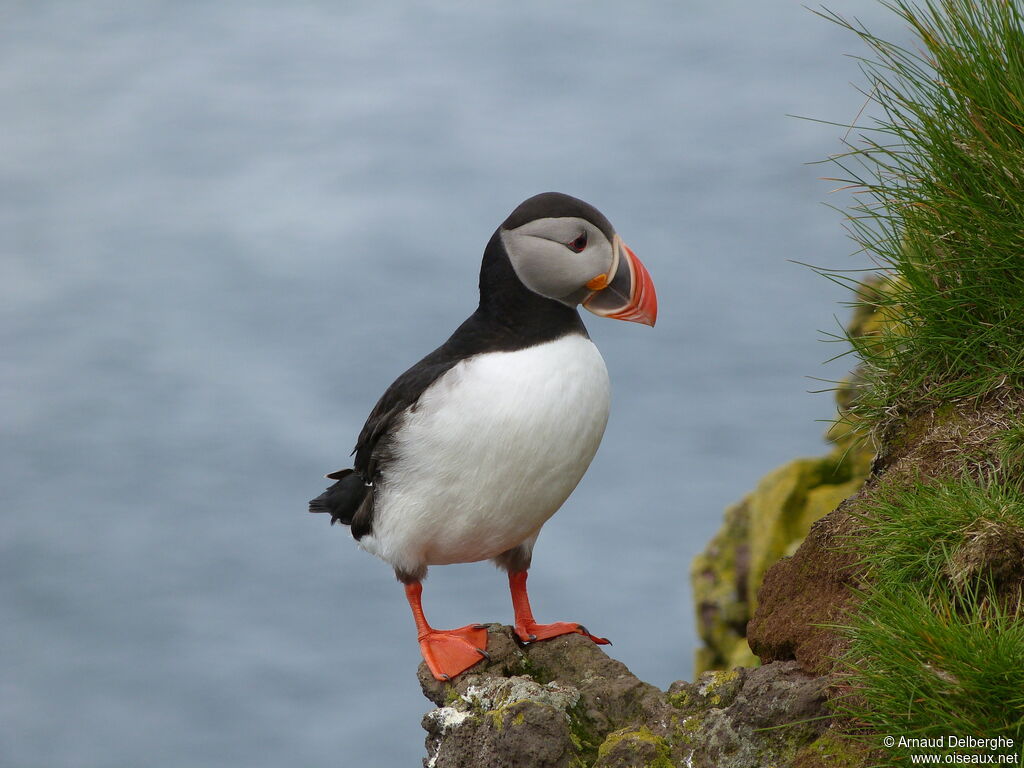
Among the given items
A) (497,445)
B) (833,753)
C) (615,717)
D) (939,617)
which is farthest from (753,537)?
(939,617)

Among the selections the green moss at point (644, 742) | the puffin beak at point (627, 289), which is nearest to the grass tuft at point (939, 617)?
the green moss at point (644, 742)

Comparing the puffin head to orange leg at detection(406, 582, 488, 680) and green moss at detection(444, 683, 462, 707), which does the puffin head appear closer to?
orange leg at detection(406, 582, 488, 680)

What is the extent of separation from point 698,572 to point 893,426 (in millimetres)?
3966

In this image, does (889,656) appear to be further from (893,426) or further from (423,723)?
(423,723)

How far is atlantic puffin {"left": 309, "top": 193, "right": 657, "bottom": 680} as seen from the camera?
17.0 ft

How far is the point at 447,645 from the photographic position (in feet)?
18.1

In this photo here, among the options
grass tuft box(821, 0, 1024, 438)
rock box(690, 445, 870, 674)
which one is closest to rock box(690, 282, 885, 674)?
rock box(690, 445, 870, 674)

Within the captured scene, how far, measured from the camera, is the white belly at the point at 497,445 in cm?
515

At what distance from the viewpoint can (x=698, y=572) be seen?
30.1ft

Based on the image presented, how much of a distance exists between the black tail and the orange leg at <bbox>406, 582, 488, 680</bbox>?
1.66 ft

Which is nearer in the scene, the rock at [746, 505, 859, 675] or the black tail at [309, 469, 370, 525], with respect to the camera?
the rock at [746, 505, 859, 675]

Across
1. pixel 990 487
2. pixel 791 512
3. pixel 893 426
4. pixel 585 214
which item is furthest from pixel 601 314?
pixel 791 512

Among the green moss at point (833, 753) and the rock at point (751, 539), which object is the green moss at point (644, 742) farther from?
the rock at point (751, 539)

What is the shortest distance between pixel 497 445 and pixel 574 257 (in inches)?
32.5
